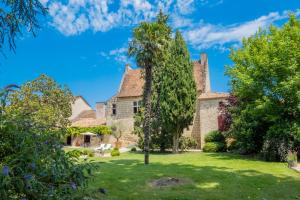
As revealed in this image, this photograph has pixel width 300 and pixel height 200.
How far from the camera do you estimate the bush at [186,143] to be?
28328 mm

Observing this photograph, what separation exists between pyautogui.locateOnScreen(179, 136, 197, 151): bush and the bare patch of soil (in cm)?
1811

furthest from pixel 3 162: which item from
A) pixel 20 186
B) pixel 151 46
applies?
pixel 151 46

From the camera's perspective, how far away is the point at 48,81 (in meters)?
34.9

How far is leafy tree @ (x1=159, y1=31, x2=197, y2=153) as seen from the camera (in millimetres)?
25938

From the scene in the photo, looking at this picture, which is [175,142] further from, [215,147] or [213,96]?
[213,96]

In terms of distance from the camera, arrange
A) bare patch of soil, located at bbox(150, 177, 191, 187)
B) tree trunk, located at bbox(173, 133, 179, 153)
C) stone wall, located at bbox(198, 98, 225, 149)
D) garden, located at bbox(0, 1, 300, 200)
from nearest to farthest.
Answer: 1. garden, located at bbox(0, 1, 300, 200)
2. bare patch of soil, located at bbox(150, 177, 191, 187)
3. tree trunk, located at bbox(173, 133, 179, 153)
4. stone wall, located at bbox(198, 98, 225, 149)

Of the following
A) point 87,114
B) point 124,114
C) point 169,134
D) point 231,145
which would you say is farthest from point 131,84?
point 87,114

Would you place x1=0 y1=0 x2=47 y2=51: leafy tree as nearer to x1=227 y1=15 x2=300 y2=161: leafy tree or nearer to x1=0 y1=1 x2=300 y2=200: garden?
x1=0 y1=1 x2=300 y2=200: garden

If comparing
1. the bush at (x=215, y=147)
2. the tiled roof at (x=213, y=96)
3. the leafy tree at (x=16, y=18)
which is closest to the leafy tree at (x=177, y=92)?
the bush at (x=215, y=147)

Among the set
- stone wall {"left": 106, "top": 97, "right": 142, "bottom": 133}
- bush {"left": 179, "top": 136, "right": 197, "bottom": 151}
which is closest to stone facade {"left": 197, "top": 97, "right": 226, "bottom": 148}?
bush {"left": 179, "top": 136, "right": 197, "bottom": 151}

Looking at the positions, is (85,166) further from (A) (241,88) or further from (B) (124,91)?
(B) (124,91)

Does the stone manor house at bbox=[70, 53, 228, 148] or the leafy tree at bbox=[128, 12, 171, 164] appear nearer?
the leafy tree at bbox=[128, 12, 171, 164]

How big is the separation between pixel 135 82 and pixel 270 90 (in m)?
20.9

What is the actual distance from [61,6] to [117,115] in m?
31.1
